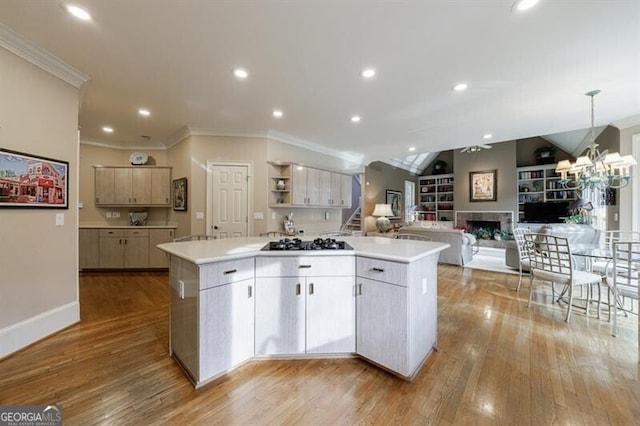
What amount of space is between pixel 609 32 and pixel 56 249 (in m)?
5.49

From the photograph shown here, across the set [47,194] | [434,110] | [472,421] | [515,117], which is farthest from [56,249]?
[515,117]

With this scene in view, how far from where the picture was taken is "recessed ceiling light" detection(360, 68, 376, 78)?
269cm

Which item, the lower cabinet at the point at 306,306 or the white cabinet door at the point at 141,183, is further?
the white cabinet door at the point at 141,183

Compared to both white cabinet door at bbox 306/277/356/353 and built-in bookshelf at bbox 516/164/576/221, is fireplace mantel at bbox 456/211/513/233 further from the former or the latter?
white cabinet door at bbox 306/277/356/353

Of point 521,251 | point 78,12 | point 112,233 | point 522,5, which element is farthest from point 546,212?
point 112,233

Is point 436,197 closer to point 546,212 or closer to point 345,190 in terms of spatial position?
point 546,212

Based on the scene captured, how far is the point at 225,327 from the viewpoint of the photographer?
1.93 m

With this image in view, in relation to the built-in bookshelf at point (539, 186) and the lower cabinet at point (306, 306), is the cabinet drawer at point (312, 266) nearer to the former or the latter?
the lower cabinet at point (306, 306)

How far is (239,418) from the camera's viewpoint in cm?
156

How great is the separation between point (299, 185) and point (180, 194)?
228 centimetres

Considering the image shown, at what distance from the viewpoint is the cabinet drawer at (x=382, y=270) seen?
1894mm

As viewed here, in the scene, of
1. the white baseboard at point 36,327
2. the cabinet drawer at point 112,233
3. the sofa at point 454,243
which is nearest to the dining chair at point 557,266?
the sofa at point 454,243

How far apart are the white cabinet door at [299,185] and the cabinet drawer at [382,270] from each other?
9.47ft

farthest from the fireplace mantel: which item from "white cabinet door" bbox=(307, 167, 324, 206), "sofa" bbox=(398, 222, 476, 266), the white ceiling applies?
"white cabinet door" bbox=(307, 167, 324, 206)
